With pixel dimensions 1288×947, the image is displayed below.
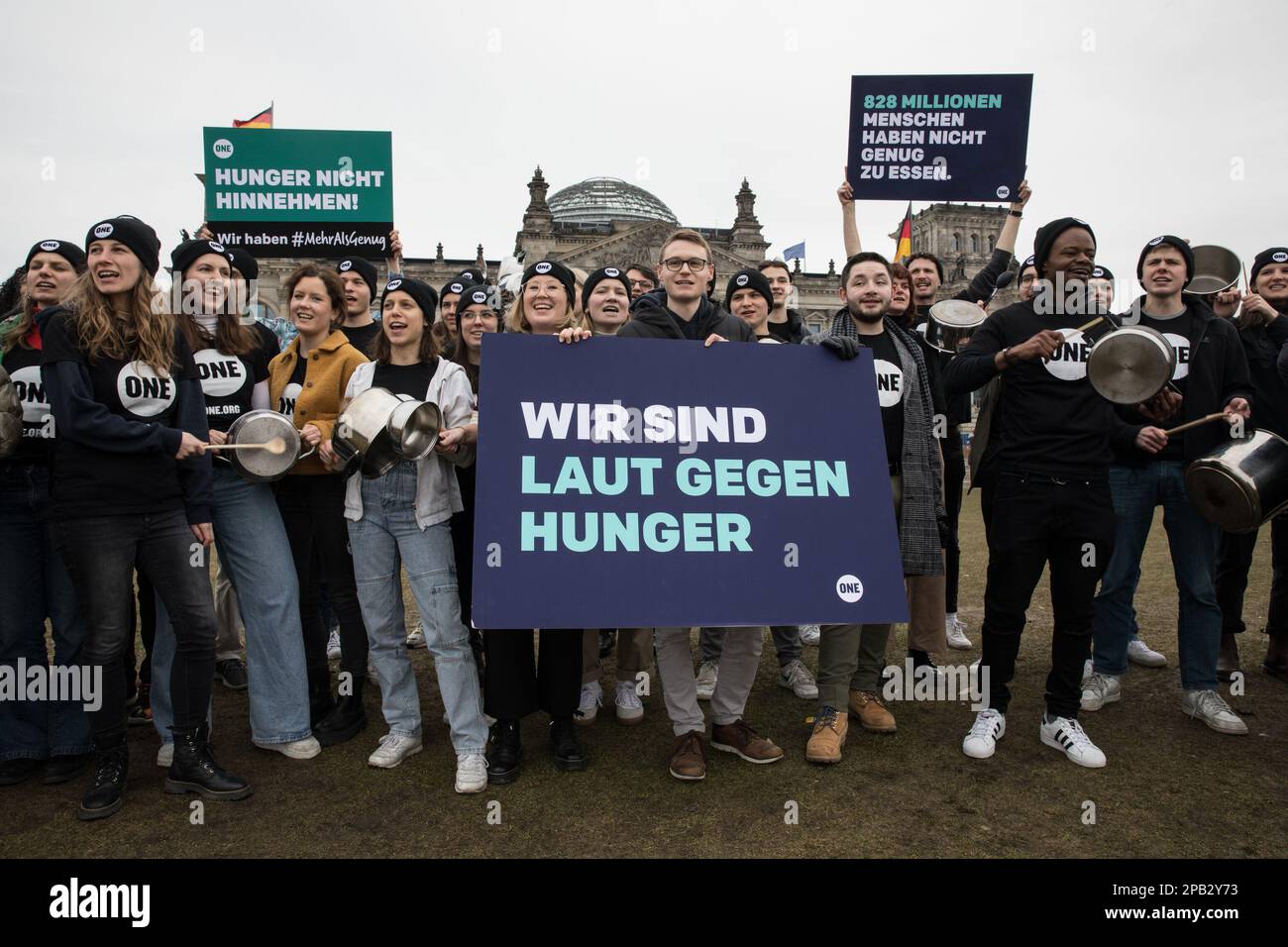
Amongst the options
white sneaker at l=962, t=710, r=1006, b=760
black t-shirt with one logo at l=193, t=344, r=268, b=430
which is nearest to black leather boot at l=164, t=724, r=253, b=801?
black t-shirt with one logo at l=193, t=344, r=268, b=430

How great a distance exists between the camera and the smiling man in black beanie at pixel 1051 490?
4367 millimetres

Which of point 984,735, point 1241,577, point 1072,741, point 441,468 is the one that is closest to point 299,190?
point 441,468

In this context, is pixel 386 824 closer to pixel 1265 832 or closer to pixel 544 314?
pixel 544 314

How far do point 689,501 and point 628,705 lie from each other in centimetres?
175

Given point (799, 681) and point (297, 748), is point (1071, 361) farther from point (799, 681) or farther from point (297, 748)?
point (297, 748)

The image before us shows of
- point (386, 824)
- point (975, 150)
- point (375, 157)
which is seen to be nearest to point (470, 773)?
point (386, 824)

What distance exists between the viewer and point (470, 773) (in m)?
4.02

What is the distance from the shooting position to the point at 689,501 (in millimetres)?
3982

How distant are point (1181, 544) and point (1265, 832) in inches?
77.8

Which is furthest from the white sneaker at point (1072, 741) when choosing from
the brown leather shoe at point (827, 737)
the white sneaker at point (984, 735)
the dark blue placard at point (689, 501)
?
the dark blue placard at point (689, 501)

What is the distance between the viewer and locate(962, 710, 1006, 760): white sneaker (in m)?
4.39

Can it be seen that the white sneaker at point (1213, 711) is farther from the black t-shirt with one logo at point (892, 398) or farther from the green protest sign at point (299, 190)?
the green protest sign at point (299, 190)

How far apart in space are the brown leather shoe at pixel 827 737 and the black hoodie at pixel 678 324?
2.25 meters

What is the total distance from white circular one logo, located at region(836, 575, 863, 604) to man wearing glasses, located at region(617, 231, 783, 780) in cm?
62
